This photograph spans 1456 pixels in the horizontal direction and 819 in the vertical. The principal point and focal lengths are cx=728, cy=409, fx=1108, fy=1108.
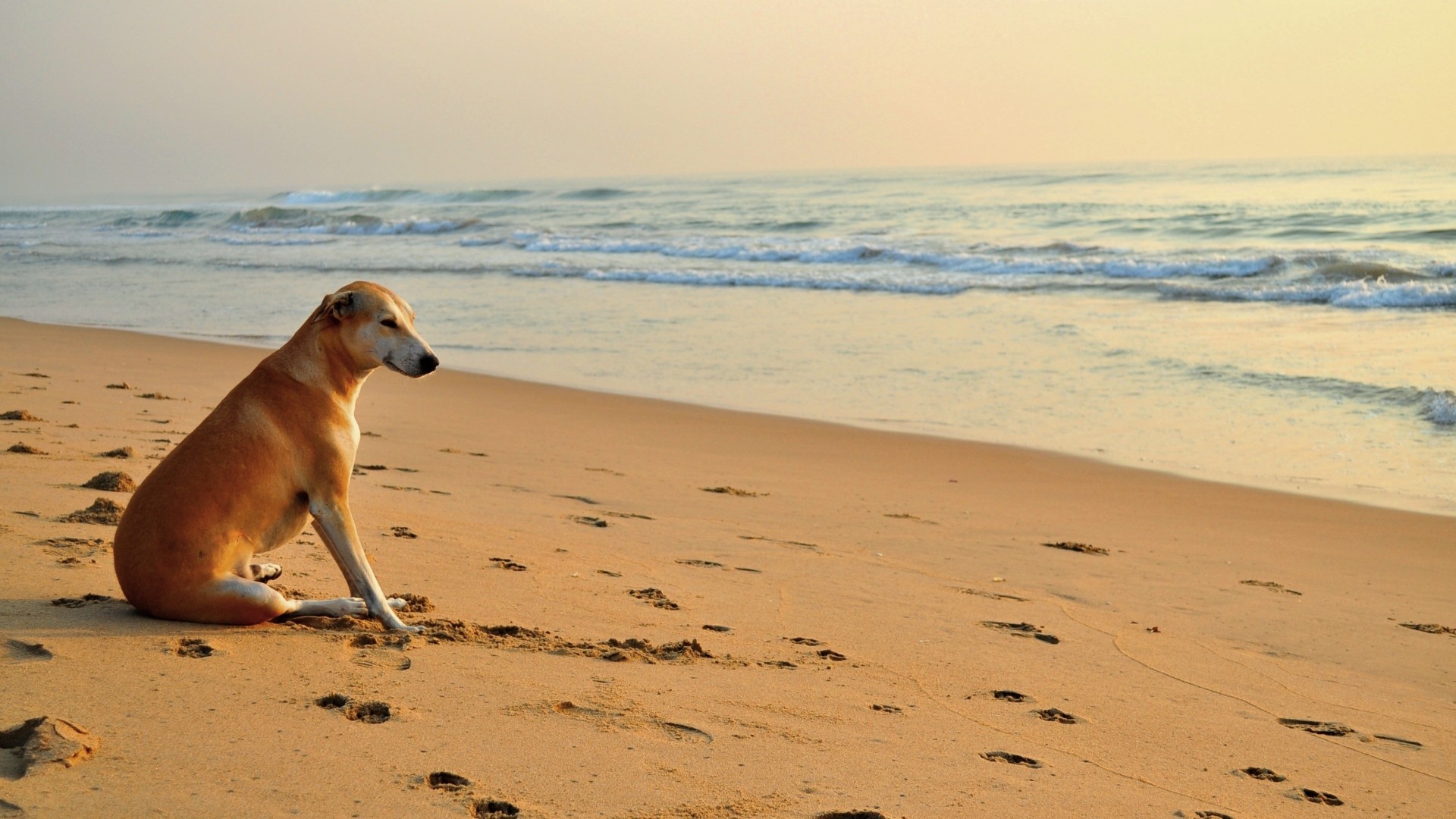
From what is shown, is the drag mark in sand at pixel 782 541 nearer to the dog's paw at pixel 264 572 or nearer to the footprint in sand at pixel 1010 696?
the footprint in sand at pixel 1010 696

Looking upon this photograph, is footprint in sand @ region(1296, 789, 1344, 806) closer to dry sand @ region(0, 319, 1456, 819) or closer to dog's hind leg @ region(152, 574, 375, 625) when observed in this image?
dry sand @ region(0, 319, 1456, 819)

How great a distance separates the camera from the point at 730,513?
23.1 feet

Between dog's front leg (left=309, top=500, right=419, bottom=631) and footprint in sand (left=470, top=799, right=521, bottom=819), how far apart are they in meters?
1.39

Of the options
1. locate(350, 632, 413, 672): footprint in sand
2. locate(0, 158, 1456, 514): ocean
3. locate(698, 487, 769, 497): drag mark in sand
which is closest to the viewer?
locate(350, 632, 413, 672): footprint in sand

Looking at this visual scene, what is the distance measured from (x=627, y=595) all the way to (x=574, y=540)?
40.5 inches

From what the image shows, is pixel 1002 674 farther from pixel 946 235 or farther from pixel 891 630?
pixel 946 235

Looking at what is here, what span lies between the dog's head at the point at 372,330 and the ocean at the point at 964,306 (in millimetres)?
5069

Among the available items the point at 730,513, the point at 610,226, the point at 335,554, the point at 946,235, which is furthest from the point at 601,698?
the point at 610,226

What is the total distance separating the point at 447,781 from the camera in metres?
2.89

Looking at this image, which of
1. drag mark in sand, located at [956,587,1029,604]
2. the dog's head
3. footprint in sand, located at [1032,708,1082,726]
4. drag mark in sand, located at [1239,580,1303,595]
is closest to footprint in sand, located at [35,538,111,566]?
the dog's head

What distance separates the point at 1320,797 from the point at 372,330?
144 inches

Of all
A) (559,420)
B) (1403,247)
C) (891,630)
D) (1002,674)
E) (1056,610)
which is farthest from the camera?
(1403,247)

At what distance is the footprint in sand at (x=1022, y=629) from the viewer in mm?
4938

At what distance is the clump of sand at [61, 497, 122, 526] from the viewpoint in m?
5.11
